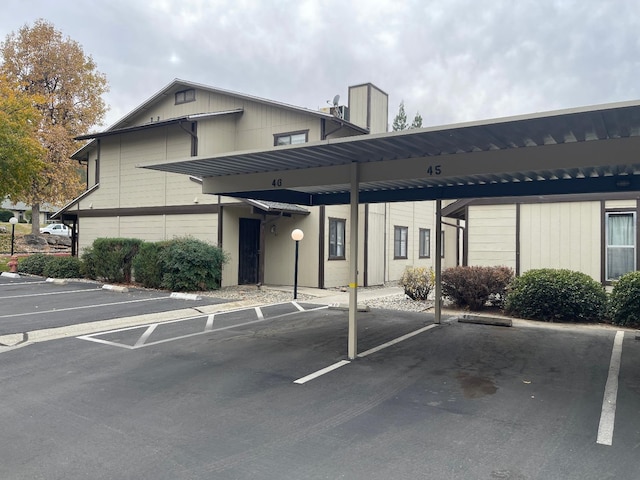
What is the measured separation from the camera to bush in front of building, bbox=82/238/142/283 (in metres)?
16.4

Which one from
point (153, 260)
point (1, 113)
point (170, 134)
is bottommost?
point (153, 260)

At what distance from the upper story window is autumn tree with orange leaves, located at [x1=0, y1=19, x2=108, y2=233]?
13918 mm

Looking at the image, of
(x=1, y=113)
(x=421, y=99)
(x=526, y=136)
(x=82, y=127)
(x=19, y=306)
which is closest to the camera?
(x=526, y=136)

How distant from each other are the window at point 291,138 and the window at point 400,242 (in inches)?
246

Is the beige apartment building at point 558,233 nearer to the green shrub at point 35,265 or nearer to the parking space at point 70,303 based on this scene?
the parking space at point 70,303

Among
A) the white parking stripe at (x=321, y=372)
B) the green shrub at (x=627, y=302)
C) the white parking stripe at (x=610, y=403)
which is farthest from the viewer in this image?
the green shrub at (x=627, y=302)

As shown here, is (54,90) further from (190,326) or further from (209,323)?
(190,326)

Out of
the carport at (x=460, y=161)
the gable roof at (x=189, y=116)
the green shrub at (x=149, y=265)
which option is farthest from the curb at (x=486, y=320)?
the green shrub at (x=149, y=265)

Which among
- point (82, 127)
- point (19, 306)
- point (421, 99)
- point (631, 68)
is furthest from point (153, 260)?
point (421, 99)

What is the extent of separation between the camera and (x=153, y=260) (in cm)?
1518

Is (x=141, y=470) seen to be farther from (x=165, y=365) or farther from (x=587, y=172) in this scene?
(x=587, y=172)

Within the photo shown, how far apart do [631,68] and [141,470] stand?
31.1m

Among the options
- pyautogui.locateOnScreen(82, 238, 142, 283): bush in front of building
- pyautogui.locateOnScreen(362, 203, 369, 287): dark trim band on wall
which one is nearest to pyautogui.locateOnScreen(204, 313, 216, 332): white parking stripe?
pyautogui.locateOnScreen(82, 238, 142, 283): bush in front of building

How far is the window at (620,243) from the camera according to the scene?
12.3 m
